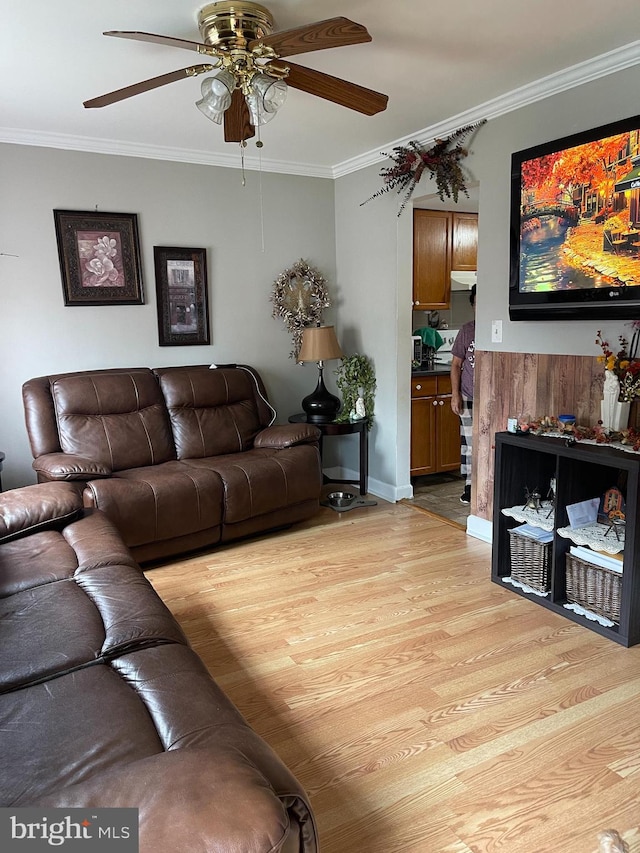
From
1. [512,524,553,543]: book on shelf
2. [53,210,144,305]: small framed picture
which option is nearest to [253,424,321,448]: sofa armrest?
[53,210,144,305]: small framed picture

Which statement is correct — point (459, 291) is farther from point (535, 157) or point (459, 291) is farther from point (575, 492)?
point (575, 492)

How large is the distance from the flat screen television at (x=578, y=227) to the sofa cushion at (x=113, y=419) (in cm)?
231

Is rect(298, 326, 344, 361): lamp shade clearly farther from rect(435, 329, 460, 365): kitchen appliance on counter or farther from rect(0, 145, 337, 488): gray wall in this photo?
rect(435, 329, 460, 365): kitchen appliance on counter

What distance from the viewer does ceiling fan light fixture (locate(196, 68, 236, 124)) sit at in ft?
7.30

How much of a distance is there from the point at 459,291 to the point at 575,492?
3.05 metres

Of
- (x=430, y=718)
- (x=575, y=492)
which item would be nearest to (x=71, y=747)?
(x=430, y=718)

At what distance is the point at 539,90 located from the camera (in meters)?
3.08

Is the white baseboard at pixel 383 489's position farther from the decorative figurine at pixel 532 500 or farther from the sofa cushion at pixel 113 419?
the sofa cushion at pixel 113 419

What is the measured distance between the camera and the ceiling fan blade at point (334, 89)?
2260 mm

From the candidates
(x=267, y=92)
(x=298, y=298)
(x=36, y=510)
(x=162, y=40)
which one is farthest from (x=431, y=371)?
(x=162, y=40)

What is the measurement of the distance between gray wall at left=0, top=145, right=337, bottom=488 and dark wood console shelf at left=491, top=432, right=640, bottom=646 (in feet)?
7.21

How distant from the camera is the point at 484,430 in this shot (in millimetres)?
3705

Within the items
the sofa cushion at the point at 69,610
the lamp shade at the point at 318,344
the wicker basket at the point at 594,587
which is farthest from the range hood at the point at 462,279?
the sofa cushion at the point at 69,610

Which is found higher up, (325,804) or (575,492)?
(575,492)
